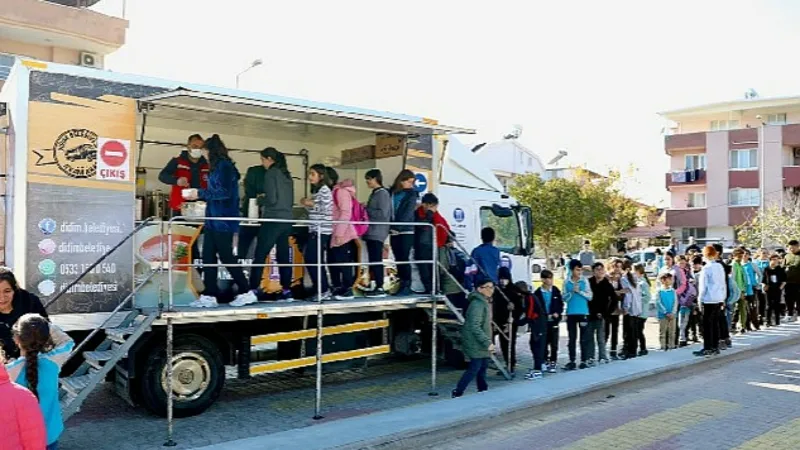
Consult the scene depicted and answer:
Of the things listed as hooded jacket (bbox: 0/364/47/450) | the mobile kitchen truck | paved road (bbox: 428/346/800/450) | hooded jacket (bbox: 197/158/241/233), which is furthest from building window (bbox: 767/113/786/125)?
hooded jacket (bbox: 0/364/47/450)

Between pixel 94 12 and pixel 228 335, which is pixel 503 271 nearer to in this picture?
pixel 228 335

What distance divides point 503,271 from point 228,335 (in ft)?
13.3

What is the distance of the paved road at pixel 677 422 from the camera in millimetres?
7324

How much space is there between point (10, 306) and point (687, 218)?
48262 mm

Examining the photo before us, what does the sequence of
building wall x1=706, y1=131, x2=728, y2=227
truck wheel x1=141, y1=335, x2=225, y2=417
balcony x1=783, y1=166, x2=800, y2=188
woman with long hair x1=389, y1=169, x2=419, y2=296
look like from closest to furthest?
1. truck wheel x1=141, y1=335, x2=225, y2=417
2. woman with long hair x1=389, y1=169, x2=419, y2=296
3. balcony x1=783, y1=166, x2=800, y2=188
4. building wall x1=706, y1=131, x2=728, y2=227

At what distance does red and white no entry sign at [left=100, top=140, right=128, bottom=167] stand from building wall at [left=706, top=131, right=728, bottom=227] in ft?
150

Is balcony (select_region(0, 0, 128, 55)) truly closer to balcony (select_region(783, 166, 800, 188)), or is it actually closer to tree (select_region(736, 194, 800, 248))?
tree (select_region(736, 194, 800, 248))

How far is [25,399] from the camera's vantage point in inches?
130

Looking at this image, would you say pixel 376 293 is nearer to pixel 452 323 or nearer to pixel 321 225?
pixel 452 323

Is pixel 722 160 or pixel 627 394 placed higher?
pixel 722 160

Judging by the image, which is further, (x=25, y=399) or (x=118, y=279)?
(x=118, y=279)

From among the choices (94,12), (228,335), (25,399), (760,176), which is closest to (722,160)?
(760,176)

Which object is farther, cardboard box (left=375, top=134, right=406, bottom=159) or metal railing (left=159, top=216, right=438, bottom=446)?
cardboard box (left=375, top=134, right=406, bottom=159)

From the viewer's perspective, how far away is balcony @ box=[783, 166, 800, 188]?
44406mm
